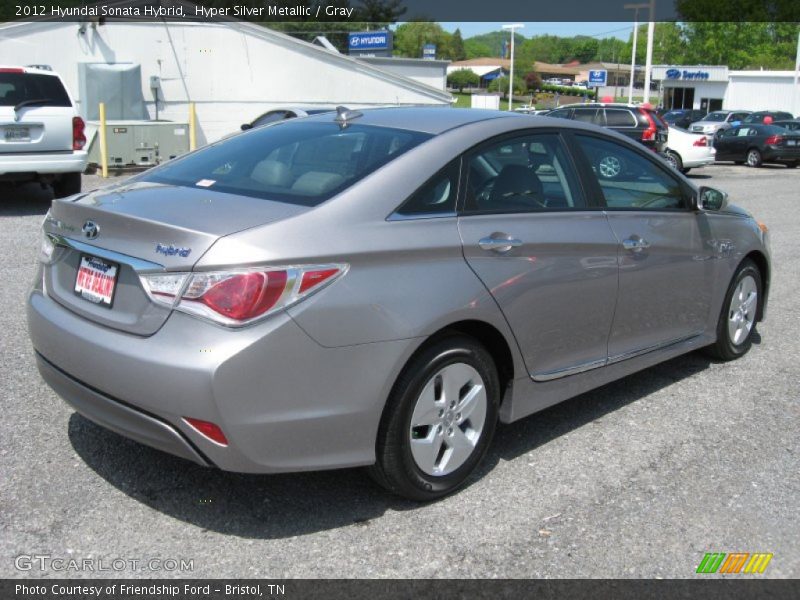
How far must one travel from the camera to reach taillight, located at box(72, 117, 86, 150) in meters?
10.9

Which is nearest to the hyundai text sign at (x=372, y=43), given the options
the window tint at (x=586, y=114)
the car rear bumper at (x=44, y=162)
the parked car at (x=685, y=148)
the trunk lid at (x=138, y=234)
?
the window tint at (x=586, y=114)

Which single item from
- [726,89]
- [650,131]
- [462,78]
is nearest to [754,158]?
[650,131]

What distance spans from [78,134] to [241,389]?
911 centimetres

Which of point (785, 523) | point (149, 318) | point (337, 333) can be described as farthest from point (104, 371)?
point (785, 523)

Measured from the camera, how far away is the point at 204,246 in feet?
9.97

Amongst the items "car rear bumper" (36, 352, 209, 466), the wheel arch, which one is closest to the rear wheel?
the wheel arch

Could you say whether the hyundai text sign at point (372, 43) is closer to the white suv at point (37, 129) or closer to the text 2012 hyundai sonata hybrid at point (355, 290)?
the white suv at point (37, 129)

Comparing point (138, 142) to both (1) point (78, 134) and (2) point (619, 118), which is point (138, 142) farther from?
(2) point (619, 118)

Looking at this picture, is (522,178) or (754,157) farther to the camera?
(754,157)

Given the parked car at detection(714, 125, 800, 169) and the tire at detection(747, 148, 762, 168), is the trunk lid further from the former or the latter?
the tire at detection(747, 148, 762, 168)

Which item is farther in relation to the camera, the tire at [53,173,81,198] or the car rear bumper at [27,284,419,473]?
the tire at [53,173,81,198]

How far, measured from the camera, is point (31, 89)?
10.8 m

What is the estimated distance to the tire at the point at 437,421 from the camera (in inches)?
134

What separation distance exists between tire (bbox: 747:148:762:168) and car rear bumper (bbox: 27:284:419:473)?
26.4 m
